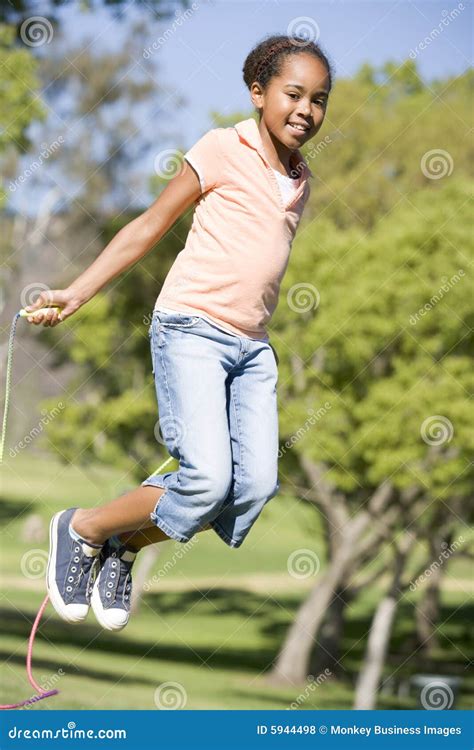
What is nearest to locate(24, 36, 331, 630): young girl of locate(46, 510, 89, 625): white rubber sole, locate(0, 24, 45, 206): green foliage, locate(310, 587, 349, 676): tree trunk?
locate(46, 510, 89, 625): white rubber sole

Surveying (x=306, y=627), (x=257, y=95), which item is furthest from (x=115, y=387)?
(x=257, y=95)

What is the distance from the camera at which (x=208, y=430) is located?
3961 millimetres

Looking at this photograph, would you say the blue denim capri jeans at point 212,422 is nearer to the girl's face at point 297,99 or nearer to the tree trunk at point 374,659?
the girl's face at point 297,99

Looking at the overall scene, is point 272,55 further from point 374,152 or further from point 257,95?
point 374,152

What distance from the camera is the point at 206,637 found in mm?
27844

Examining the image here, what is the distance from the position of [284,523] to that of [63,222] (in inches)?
945

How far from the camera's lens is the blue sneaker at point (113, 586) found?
14.0ft

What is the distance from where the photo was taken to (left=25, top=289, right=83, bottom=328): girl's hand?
3910 millimetres

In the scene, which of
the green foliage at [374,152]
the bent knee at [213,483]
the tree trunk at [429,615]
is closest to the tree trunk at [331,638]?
the tree trunk at [429,615]

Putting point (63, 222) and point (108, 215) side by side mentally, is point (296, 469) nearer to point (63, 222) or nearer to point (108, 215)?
point (108, 215)

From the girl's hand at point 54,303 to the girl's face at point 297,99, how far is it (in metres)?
0.85

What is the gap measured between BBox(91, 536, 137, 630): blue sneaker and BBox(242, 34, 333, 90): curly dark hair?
164cm

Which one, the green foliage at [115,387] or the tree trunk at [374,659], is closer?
the tree trunk at [374,659]

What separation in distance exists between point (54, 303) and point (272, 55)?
1085 mm
